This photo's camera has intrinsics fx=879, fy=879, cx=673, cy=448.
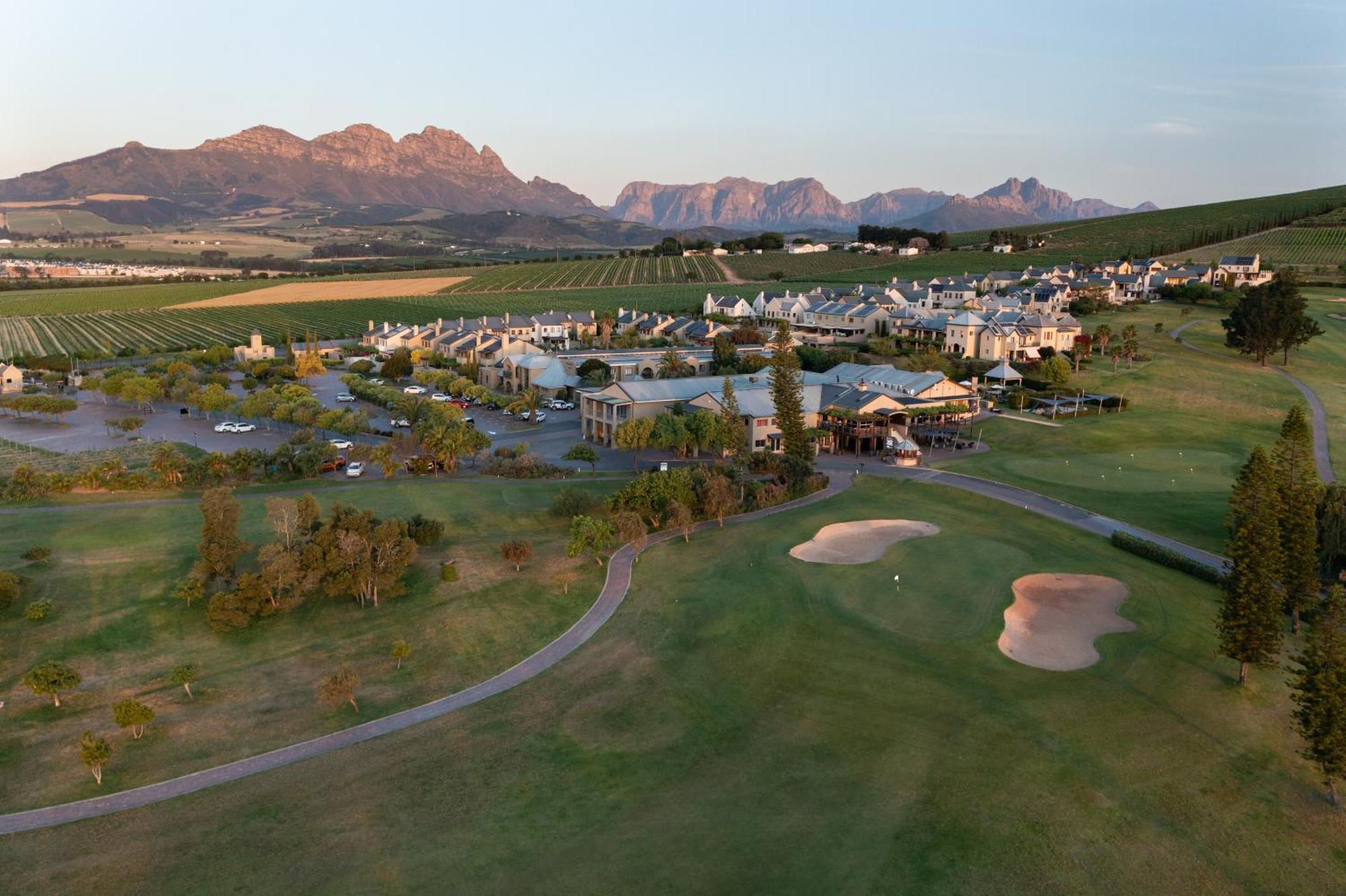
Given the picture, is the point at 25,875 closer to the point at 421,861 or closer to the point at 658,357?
the point at 421,861

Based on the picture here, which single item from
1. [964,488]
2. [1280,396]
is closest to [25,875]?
[964,488]

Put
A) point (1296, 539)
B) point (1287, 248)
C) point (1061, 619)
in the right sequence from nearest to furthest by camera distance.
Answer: point (1296, 539)
point (1061, 619)
point (1287, 248)

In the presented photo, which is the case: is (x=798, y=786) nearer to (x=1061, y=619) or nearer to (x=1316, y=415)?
(x=1061, y=619)

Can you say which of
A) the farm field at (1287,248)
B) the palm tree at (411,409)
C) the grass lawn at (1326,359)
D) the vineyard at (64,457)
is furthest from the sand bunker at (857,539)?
the farm field at (1287,248)

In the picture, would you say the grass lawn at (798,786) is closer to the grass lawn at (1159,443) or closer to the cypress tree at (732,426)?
the grass lawn at (1159,443)

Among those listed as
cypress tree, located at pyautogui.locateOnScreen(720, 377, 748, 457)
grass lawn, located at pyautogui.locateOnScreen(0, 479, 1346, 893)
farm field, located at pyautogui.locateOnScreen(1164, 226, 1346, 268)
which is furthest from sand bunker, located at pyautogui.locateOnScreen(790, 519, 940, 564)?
farm field, located at pyautogui.locateOnScreen(1164, 226, 1346, 268)

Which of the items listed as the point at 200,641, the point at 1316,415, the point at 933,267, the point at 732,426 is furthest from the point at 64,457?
the point at 933,267

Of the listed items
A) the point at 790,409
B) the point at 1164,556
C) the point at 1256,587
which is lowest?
the point at 1164,556
